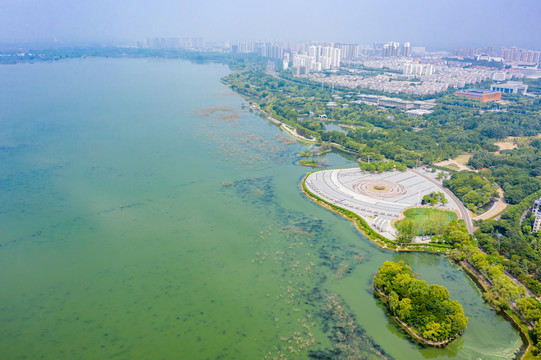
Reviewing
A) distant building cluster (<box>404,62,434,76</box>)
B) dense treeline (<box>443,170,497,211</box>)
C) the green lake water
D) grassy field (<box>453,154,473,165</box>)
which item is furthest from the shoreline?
distant building cluster (<box>404,62,434,76</box>)

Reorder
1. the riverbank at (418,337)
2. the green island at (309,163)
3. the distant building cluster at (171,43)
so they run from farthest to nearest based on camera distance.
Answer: the distant building cluster at (171,43)
the green island at (309,163)
the riverbank at (418,337)

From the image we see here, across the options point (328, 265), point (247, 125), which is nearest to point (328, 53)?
point (247, 125)

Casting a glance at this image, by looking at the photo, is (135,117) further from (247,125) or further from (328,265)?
(328,265)

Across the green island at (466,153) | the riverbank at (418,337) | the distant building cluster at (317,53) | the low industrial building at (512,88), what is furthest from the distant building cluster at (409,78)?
the riverbank at (418,337)

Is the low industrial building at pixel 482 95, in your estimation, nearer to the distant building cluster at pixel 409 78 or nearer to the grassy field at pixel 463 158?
the distant building cluster at pixel 409 78

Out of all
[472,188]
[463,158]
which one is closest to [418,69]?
[463,158]

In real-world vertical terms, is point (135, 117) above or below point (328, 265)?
above

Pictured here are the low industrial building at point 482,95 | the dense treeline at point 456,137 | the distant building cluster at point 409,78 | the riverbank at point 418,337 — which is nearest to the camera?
the riverbank at point 418,337
